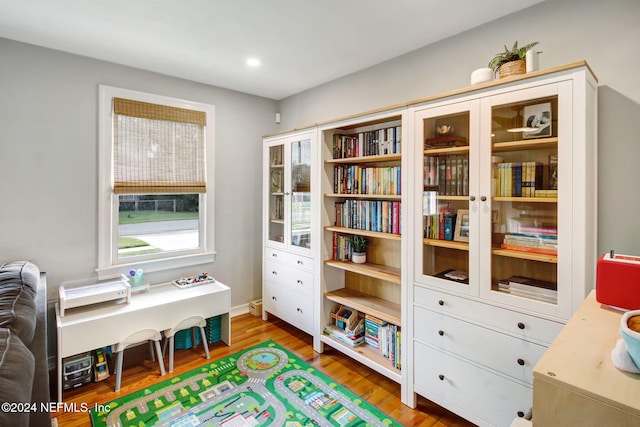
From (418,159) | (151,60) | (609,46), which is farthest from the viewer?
(151,60)

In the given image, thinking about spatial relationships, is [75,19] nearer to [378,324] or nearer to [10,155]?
[10,155]

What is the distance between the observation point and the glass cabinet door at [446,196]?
75.5 inches

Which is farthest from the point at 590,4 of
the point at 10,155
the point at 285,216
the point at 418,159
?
the point at 10,155

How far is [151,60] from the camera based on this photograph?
9.04 feet

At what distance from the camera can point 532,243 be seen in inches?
67.8

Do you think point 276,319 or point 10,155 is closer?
point 10,155

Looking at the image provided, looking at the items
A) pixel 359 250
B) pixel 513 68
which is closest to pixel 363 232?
pixel 359 250

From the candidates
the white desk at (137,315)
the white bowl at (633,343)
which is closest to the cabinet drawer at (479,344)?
the white bowl at (633,343)

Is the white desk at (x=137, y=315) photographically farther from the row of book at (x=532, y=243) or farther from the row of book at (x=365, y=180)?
the row of book at (x=532, y=243)

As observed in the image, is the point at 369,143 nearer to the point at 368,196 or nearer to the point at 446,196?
the point at 368,196

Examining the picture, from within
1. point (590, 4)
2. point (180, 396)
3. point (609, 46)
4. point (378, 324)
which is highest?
point (590, 4)

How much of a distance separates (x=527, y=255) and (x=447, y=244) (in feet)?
1.40

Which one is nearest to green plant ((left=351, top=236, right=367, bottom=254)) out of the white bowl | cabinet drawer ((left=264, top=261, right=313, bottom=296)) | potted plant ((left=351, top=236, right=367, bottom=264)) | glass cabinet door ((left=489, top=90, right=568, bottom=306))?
potted plant ((left=351, top=236, right=367, bottom=264))

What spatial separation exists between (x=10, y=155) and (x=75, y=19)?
112 cm
